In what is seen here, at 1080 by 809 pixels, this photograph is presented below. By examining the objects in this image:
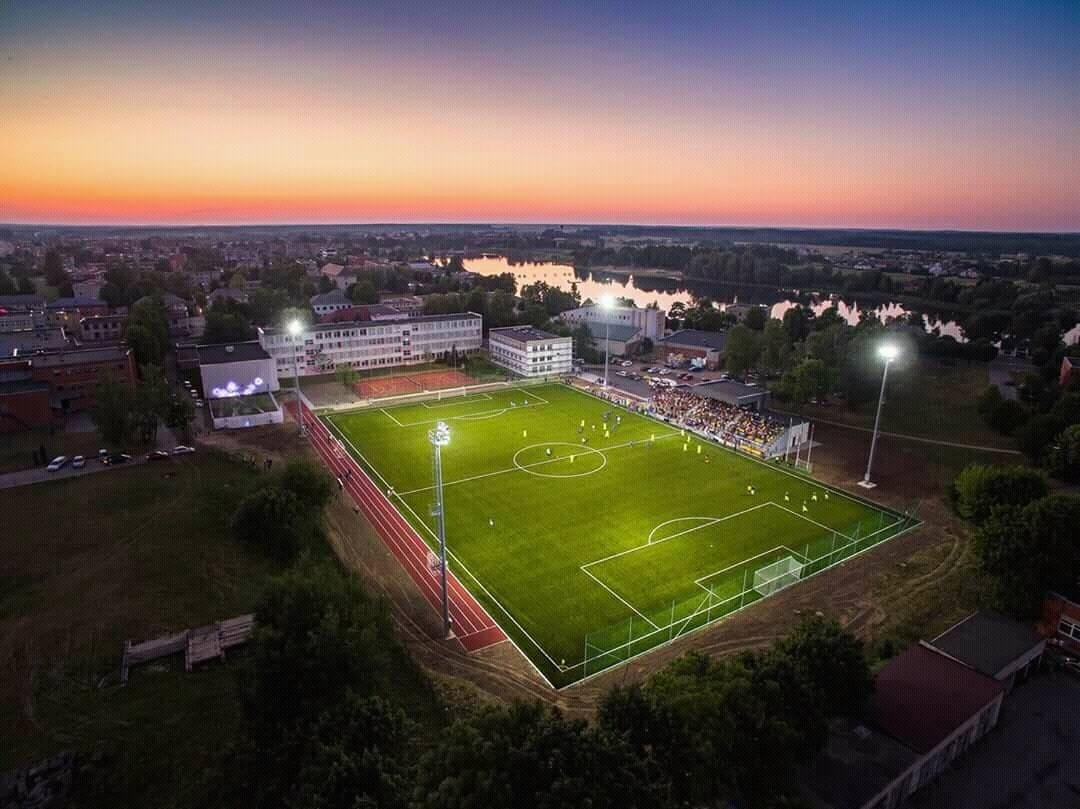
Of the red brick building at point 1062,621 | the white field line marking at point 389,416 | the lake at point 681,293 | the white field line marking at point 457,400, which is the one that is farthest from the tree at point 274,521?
the lake at point 681,293

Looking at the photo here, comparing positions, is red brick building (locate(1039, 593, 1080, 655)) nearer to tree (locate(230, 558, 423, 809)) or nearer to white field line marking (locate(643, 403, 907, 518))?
white field line marking (locate(643, 403, 907, 518))

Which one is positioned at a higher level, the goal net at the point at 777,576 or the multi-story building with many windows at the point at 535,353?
the multi-story building with many windows at the point at 535,353

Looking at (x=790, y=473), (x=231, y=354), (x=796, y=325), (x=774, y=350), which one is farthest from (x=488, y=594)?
(x=796, y=325)

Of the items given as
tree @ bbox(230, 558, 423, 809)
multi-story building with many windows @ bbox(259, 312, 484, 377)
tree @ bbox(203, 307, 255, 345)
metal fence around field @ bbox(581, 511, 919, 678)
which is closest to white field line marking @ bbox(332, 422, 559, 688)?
metal fence around field @ bbox(581, 511, 919, 678)

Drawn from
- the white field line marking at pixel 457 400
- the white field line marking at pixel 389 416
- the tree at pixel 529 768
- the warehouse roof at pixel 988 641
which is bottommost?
the white field line marking at pixel 389 416

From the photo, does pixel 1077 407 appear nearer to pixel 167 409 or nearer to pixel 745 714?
pixel 745 714

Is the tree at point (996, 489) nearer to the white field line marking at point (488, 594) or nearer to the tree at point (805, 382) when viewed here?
the tree at point (805, 382)
